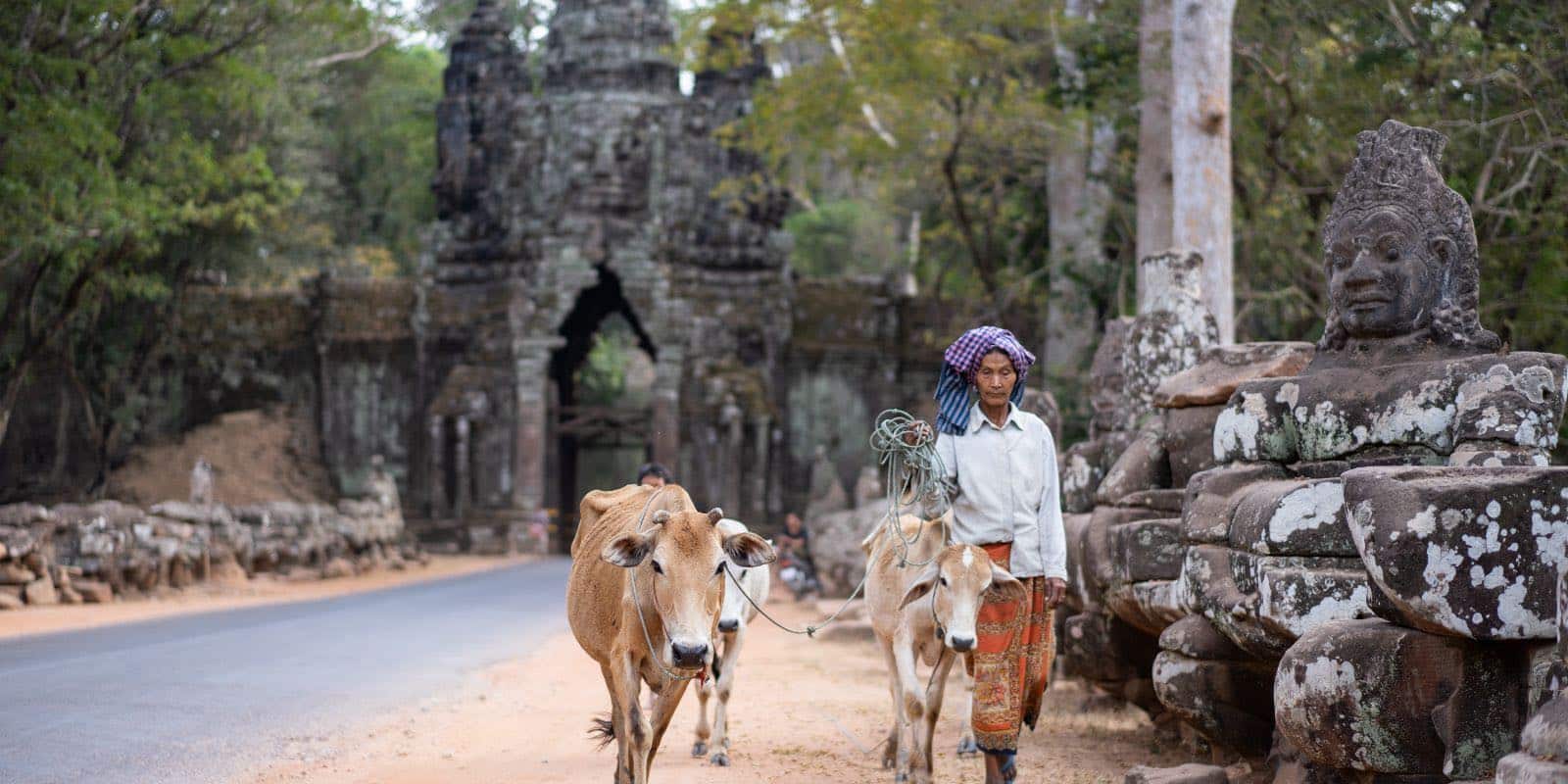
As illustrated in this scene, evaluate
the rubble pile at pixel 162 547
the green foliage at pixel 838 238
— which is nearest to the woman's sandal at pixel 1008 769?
the rubble pile at pixel 162 547

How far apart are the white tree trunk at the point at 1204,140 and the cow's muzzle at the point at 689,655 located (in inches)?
355

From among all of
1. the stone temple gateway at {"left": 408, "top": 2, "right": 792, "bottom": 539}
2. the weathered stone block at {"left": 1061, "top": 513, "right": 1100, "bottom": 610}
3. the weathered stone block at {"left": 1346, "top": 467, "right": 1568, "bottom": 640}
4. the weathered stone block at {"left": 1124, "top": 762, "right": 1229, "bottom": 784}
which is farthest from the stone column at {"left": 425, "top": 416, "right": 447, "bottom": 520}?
the weathered stone block at {"left": 1346, "top": 467, "right": 1568, "bottom": 640}

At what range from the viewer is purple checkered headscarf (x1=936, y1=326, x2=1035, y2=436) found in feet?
22.6

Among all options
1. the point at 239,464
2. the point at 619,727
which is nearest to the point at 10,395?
the point at 239,464

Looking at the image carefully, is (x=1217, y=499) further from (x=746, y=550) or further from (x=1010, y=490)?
(x=746, y=550)

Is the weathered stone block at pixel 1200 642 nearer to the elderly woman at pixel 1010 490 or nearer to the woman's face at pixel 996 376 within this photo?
the elderly woman at pixel 1010 490

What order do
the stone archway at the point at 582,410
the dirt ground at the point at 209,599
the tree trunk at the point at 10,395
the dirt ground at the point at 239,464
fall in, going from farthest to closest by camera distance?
the stone archway at the point at 582,410 < the dirt ground at the point at 239,464 < the tree trunk at the point at 10,395 < the dirt ground at the point at 209,599

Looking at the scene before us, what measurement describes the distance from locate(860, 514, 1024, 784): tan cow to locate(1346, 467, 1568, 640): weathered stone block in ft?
7.05

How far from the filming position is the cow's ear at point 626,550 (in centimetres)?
637

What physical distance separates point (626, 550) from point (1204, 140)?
9.32 metres

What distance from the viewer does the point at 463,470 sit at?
3428 cm

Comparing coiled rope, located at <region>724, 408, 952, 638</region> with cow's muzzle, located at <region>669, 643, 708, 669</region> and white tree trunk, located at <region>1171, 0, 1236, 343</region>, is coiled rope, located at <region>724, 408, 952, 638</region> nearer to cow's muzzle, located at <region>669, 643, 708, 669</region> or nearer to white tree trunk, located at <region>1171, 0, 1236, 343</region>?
cow's muzzle, located at <region>669, 643, 708, 669</region>

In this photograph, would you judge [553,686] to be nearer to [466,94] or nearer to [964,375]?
[964,375]

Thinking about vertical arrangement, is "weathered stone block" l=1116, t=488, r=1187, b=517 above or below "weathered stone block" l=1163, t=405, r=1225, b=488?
below
